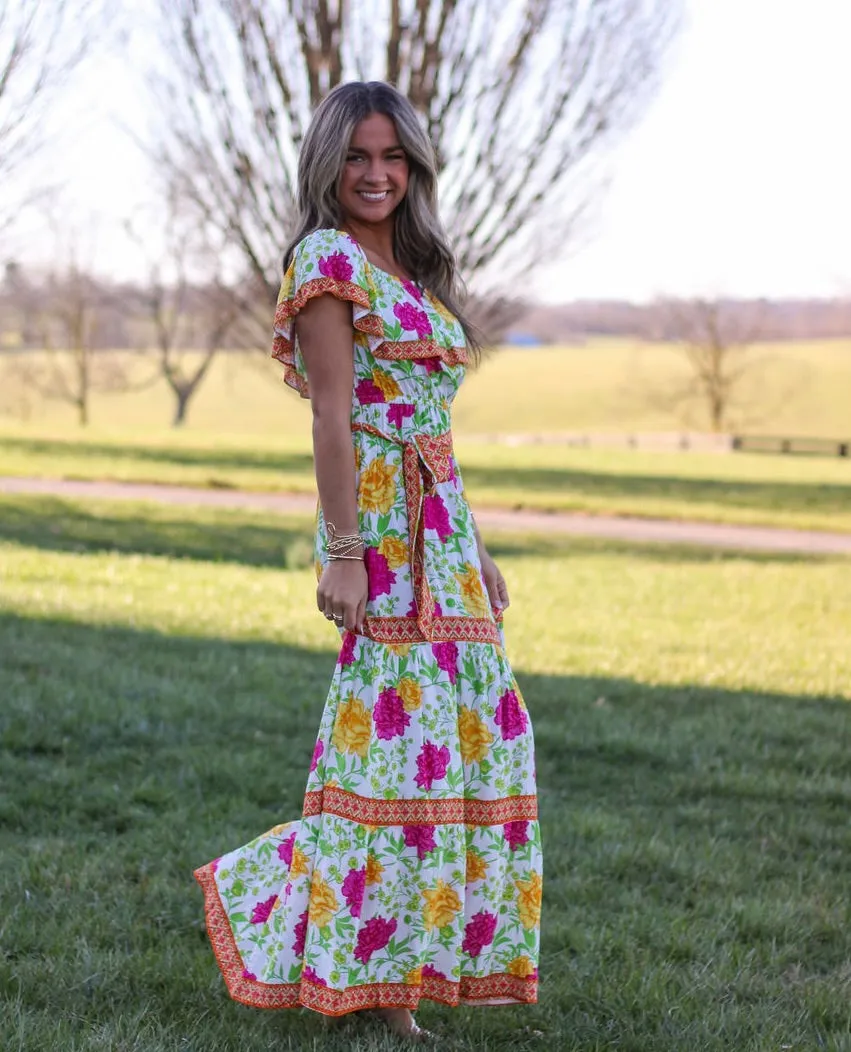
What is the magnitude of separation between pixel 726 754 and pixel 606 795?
89 centimetres

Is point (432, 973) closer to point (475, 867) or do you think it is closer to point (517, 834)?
point (475, 867)

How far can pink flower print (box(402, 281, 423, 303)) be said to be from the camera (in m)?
3.05

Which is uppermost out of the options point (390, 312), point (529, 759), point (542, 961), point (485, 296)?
point (485, 296)

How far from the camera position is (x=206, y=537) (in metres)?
13.2

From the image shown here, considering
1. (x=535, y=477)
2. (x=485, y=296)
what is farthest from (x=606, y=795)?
(x=535, y=477)

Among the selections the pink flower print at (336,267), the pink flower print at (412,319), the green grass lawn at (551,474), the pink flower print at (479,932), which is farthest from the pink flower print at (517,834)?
the green grass lawn at (551,474)

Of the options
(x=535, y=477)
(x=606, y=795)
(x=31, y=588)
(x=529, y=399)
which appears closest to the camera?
(x=606, y=795)

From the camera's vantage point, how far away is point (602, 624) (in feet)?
30.7

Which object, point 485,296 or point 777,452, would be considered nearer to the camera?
point 485,296

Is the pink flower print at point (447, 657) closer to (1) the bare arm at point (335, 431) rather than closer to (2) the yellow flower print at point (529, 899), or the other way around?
(1) the bare arm at point (335, 431)

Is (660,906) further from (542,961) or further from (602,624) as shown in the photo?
(602,624)

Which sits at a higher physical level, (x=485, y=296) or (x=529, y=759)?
(x=485, y=296)

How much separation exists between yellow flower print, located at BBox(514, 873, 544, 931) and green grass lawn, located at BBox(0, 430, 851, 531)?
48.3 ft

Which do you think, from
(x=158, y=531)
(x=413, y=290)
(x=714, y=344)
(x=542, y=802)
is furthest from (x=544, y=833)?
(x=714, y=344)
